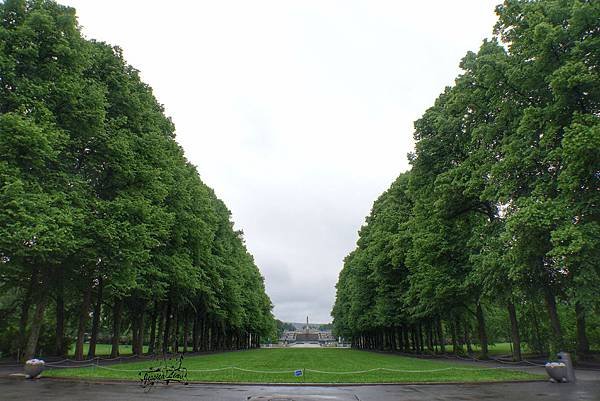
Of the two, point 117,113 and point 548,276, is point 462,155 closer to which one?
point 548,276

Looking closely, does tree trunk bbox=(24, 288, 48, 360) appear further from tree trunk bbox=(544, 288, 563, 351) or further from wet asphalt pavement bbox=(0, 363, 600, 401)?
tree trunk bbox=(544, 288, 563, 351)

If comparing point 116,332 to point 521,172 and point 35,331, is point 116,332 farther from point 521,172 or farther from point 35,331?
point 521,172

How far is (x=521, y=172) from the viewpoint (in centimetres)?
2405

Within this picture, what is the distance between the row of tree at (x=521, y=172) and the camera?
20.2 m

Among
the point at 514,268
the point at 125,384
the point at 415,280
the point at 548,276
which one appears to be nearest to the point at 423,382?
the point at 514,268

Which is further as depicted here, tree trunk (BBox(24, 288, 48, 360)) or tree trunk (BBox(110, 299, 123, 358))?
tree trunk (BBox(110, 299, 123, 358))

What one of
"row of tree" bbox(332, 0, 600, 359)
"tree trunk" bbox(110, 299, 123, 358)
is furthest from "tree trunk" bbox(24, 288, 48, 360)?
"row of tree" bbox(332, 0, 600, 359)

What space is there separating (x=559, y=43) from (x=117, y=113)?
88.6ft

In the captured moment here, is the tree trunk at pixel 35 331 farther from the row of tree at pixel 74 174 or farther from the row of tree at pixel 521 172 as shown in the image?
the row of tree at pixel 521 172

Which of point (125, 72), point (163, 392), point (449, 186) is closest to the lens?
point (163, 392)

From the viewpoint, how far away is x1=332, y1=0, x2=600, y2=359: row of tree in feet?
66.2

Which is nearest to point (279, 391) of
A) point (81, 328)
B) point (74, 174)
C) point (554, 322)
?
point (81, 328)

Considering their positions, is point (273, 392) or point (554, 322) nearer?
point (273, 392)

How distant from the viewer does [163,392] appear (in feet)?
56.5
